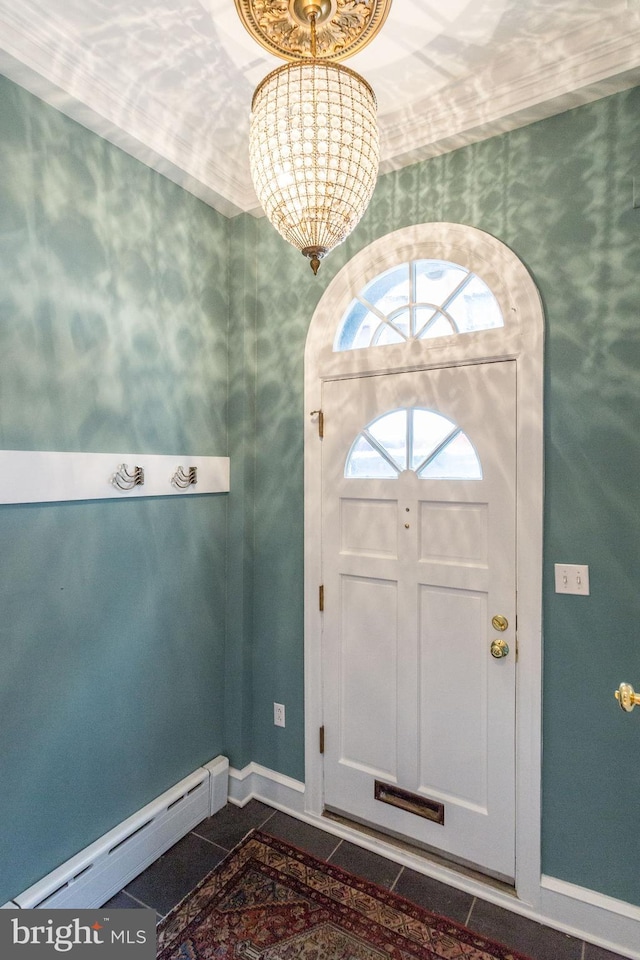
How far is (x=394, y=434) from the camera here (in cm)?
191

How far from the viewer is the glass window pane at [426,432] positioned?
182cm

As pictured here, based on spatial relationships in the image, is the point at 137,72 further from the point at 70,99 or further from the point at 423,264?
the point at 423,264

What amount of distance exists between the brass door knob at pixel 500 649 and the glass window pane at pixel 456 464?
22.3 inches

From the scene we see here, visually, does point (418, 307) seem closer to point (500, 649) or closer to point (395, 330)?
point (395, 330)

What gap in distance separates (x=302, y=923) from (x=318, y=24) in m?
2.57

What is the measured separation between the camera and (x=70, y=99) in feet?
5.09

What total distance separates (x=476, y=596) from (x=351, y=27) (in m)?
1.68

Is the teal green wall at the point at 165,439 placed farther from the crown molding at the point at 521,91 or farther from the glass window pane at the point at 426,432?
the glass window pane at the point at 426,432

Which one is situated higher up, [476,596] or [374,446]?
[374,446]

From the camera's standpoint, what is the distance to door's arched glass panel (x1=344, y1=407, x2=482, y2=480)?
1.79 metres

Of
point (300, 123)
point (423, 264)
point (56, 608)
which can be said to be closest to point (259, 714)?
point (56, 608)

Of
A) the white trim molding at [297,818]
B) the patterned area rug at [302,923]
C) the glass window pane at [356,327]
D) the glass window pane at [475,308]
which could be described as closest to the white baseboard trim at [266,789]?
the white trim molding at [297,818]

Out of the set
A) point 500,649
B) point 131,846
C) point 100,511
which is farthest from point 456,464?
point 131,846

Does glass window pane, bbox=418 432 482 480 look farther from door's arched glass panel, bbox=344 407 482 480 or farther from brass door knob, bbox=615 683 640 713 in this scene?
brass door knob, bbox=615 683 640 713
